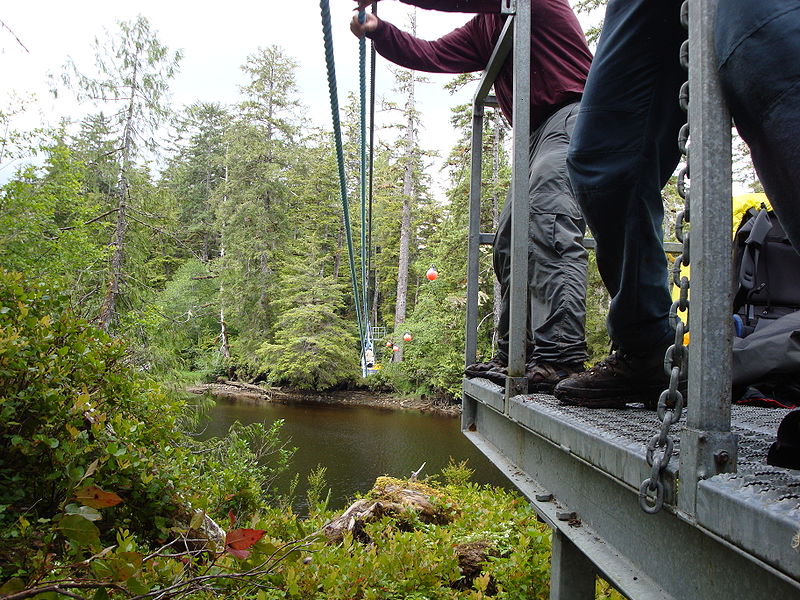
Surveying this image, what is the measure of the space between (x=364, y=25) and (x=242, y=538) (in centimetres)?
231

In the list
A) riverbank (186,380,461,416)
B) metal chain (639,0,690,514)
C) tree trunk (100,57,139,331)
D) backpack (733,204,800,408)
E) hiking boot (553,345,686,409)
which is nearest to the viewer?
metal chain (639,0,690,514)

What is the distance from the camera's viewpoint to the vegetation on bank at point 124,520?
3.48 ft

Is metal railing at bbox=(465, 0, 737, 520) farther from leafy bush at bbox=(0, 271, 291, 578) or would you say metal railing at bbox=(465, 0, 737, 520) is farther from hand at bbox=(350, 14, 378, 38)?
hand at bbox=(350, 14, 378, 38)

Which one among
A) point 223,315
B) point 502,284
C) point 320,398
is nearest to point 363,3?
point 502,284

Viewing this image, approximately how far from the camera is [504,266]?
2.51 meters

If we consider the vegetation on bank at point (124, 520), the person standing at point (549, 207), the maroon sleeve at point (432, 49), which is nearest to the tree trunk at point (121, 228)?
the vegetation on bank at point (124, 520)

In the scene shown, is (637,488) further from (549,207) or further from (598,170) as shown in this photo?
(549,207)

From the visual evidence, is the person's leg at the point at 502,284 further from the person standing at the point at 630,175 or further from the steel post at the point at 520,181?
the person standing at the point at 630,175

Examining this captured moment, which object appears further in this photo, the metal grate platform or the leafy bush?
the leafy bush

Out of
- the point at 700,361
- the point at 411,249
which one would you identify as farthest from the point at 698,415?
the point at 411,249

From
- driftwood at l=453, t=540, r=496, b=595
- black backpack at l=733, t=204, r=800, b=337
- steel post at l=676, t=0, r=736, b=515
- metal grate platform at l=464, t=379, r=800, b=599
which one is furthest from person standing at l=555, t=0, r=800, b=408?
driftwood at l=453, t=540, r=496, b=595

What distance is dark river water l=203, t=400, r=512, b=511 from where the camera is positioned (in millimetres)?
11359

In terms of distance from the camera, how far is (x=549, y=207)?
6.91 feet

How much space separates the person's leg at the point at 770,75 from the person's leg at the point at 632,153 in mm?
433
